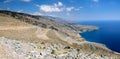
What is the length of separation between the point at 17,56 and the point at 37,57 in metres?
3.91

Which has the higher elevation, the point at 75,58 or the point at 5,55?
the point at 5,55

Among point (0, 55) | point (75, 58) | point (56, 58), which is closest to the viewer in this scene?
point (0, 55)

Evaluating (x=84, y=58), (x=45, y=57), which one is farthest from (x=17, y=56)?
(x=84, y=58)

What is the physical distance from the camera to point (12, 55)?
2894cm

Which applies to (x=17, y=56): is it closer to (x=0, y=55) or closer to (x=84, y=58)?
(x=0, y=55)

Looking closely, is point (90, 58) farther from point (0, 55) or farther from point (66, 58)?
point (0, 55)

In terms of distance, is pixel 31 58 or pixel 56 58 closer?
pixel 31 58

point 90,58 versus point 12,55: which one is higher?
point 12,55

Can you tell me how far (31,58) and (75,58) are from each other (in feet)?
36.1

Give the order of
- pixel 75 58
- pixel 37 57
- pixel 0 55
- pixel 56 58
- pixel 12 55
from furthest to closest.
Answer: pixel 75 58 < pixel 56 58 < pixel 37 57 < pixel 12 55 < pixel 0 55

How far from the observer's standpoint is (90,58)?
39969 mm

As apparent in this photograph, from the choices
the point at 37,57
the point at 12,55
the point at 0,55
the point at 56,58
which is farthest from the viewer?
the point at 56,58

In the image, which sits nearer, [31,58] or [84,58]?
[31,58]

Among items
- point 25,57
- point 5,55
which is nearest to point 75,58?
point 25,57
